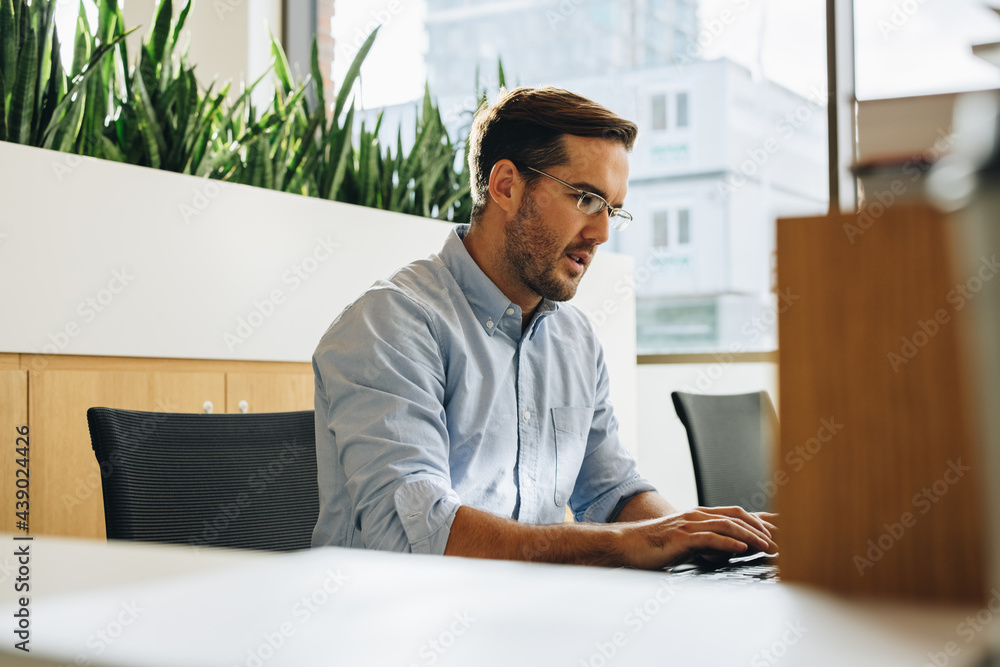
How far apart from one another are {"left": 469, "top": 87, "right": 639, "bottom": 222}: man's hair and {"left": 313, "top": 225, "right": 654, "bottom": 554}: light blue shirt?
18 cm

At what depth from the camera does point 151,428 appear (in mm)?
1273

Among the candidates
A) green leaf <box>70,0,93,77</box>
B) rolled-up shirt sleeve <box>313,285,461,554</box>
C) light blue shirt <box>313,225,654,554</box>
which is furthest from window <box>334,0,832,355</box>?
rolled-up shirt sleeve <box>313,285,461,554</box>

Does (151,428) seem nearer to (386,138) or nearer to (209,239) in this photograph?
(209,239)

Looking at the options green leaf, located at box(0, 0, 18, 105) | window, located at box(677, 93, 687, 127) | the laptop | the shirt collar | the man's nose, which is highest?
window, located at box(677, 93, 687, 127)

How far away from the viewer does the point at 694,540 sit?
1022 millimetres

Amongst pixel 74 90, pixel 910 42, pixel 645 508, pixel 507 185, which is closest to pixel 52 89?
pixel 74 90

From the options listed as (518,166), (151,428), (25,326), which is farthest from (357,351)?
(25,326)

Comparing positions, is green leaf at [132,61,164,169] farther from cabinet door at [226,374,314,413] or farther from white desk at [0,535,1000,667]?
white desk at [0,535,1000,667]

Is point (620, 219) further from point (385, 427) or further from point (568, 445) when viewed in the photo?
point (385, 427)

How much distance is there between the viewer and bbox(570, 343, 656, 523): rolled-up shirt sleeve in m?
1.73

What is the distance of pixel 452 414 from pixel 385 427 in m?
0.22

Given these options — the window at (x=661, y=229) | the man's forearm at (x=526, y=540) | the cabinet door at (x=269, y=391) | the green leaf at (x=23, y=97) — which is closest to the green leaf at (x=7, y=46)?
the green leaf at (x=23, y=97)

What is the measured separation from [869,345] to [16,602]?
0.44 m

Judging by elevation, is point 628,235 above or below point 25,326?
above
